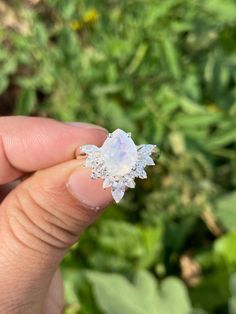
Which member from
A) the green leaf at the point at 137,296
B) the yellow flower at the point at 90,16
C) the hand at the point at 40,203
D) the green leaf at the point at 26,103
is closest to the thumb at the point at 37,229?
the hand at the point at 40,203

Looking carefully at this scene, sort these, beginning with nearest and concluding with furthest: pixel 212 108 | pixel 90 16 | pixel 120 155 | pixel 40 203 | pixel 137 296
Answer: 1. pixel 120 155
2. pixel 40 203
3. pixel 137 296
4. pixel 90 16
5. pixel 212 108

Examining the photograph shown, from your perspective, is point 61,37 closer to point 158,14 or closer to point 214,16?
point 158,14

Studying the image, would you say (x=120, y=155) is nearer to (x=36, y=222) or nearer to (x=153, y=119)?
(x=36, y=222)

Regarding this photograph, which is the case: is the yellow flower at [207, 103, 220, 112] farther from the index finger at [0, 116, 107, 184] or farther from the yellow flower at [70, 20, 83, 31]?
the index finger at [0, 116, 107, 184]

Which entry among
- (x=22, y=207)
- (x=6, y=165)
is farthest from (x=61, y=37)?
(x=22, y=207)

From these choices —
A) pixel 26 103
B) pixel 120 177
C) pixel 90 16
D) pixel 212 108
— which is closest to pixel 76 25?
pixel 90 16
